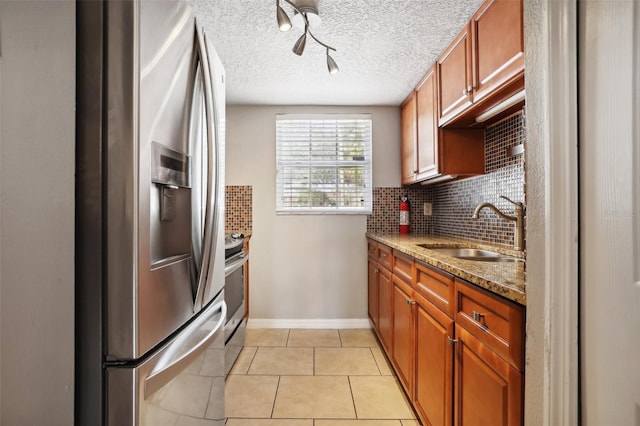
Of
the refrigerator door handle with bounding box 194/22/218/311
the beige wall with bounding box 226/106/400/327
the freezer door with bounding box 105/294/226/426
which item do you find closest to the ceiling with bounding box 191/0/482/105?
the beige wall with bounding box 226/106/400/327

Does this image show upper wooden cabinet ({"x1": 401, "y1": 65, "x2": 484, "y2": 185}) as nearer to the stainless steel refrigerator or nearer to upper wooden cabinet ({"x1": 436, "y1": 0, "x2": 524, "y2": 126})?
upper wooden cabinet ({"x1": 436, "y1": 0, "x2": 524, "y2": 126})

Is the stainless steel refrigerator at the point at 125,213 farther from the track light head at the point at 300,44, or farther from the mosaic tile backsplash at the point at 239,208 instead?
the mosaic tile backsplash at the point at 239,208

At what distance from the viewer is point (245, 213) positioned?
328 centimetres

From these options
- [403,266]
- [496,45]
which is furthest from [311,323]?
[496,45]

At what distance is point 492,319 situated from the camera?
99 cm

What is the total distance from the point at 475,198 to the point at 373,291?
118 cm

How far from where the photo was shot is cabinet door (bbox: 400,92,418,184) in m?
2.81

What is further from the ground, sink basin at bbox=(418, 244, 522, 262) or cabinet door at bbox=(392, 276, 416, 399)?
sink basin at bbox=(418, 244, 522, 262)

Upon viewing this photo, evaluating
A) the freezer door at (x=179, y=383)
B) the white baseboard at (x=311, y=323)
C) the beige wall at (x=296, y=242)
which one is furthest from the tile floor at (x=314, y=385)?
the freezer door at (x=179, y=383)

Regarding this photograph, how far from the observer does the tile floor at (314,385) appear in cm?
180

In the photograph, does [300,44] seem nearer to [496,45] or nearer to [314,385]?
[496,45]
